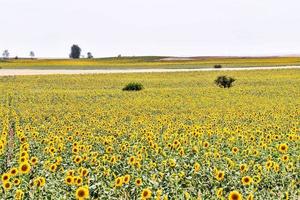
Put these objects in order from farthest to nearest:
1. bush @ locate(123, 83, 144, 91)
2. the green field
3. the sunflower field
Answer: the green field
bush @ locate(123, 83, 144, 91)
the sunflower field

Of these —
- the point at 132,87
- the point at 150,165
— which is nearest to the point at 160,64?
the point at 132,87

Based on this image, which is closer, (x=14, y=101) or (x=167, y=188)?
(x=167, y=188)

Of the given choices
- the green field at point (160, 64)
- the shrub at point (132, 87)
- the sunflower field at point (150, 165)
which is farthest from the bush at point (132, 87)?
the green field at point (160, 64)

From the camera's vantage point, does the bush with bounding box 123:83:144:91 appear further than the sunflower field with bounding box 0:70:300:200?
Yes

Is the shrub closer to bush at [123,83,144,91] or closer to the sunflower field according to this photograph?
bush at [123,83,144,91]

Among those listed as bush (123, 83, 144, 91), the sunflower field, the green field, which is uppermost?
the sunflower field

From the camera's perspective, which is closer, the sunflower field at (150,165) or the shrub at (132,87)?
the sunflower field at (150,165)

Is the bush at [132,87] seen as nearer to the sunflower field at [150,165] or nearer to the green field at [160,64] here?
the sunflower field at [150,165]

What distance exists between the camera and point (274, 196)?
8094mm

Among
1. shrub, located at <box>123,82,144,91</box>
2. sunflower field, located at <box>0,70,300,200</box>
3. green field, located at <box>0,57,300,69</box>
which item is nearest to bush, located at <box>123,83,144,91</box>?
shrub, located at <box>123,82,144,91</box>

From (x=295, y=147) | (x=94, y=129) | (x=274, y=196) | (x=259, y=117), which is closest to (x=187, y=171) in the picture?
(x=274, y=196)

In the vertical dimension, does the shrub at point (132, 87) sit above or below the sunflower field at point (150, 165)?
below

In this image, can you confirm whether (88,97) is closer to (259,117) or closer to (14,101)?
(14,101)

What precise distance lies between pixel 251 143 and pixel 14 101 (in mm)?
18835
